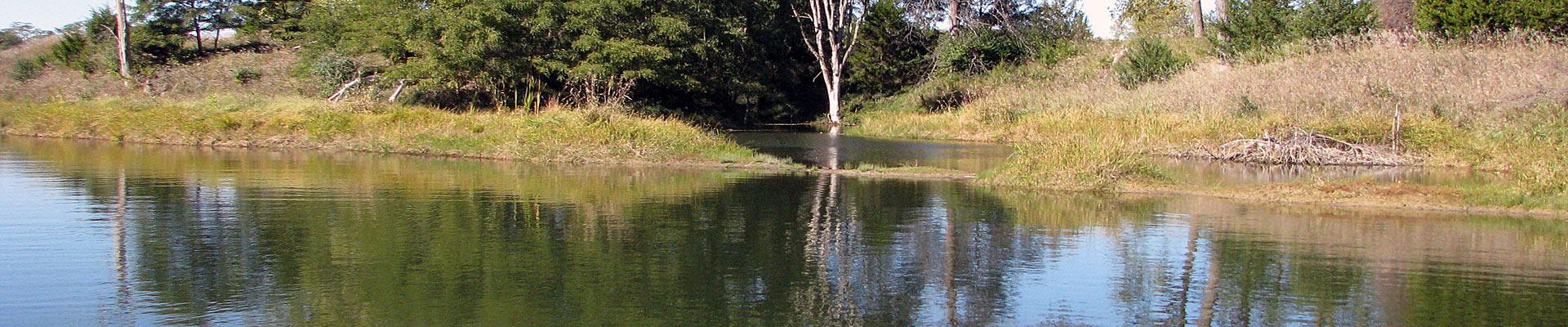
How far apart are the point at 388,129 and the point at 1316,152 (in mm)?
20919

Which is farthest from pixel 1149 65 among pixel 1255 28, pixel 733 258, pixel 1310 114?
pixel 733 258

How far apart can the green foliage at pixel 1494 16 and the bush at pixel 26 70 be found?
2071 inches

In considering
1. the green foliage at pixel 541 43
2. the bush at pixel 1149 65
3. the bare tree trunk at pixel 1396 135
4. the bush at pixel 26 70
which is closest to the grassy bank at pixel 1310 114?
the bare tree trunk at pixel 1396 135

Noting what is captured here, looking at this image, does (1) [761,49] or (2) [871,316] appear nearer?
(2) [871,316]

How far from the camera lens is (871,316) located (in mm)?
10008

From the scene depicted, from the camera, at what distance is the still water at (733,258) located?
10.1 metres

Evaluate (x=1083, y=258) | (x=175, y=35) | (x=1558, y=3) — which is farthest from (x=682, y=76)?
(x=1083, y=258)

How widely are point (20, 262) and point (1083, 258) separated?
34.5 feet

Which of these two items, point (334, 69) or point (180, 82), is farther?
point (180, 82)

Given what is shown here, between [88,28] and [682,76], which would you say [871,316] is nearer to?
[682,76]

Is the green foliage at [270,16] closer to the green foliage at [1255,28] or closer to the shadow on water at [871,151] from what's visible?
the shadow on water at [871,151]

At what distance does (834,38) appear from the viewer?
165 feet

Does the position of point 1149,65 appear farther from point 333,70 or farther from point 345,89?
point 333,70

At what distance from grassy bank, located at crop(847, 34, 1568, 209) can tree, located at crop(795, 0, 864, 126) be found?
5.43m
